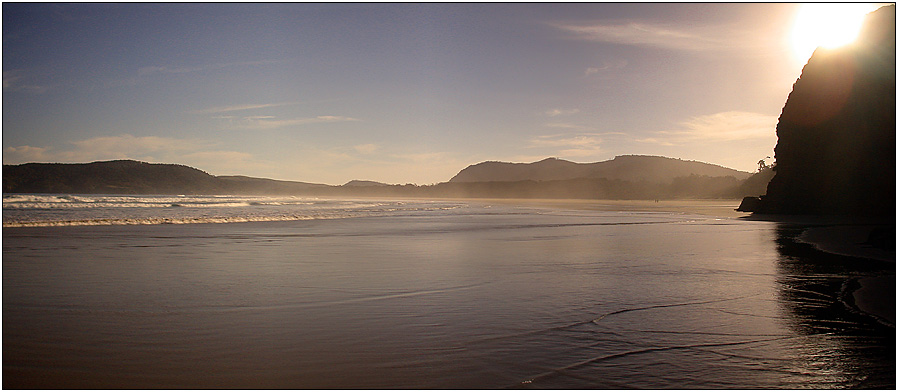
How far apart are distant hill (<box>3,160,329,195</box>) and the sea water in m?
117

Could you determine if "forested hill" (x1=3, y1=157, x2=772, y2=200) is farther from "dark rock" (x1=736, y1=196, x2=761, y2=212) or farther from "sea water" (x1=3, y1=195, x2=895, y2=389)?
"sea water" (x1=3, y1=195, x2=895, y2=389)

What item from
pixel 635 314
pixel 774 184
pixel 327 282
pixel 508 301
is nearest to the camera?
pixel 635 314

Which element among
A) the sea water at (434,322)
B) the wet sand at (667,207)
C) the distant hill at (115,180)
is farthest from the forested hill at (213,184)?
the sea water at (434,322)

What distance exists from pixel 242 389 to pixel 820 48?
131 ft

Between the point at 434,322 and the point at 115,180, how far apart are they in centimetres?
14493

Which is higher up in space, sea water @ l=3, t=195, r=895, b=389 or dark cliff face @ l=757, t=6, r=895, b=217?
dark cliff face @ l=757, t=6, r=895, b=217

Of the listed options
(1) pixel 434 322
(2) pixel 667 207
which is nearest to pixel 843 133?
(2) pixel 667 207

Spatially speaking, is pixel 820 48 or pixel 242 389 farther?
pixel 820 48

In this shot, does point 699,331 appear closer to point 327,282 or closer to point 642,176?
point 327,282

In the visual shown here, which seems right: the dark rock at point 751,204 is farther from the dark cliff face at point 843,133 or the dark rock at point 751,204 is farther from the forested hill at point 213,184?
the forested hill at point 213,184

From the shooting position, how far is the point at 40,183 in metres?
115

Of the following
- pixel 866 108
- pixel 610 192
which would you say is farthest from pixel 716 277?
pixel 610 192

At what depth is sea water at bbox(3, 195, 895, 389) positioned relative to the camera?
402cm

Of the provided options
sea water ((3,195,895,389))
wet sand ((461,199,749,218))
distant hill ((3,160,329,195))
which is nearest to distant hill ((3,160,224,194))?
distant hill ((3,160,329,195))
